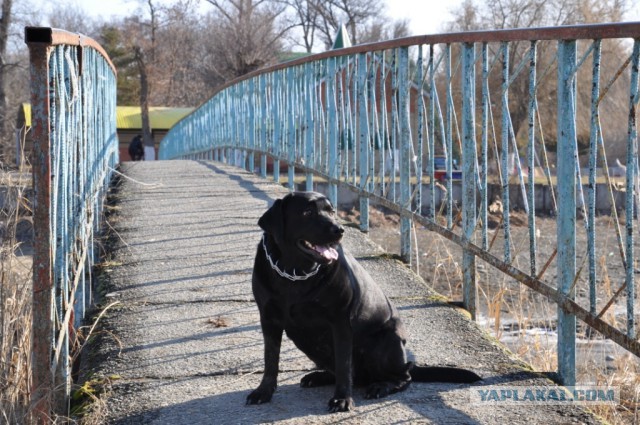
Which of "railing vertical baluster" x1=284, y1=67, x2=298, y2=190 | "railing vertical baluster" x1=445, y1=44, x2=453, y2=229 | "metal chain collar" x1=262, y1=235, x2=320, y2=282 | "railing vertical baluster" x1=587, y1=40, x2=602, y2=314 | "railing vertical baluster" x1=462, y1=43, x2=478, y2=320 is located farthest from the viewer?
"railing vertical baluster" x1=284, y1=67, x2=298, y2=190

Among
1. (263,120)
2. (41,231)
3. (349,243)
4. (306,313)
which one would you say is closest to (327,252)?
(306,313)

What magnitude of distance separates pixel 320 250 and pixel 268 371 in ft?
1.71

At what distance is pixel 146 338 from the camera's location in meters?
4.23

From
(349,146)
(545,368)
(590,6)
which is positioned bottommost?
(545,368)

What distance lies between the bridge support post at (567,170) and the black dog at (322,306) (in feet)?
2.27

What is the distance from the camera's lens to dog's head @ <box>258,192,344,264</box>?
3.36 meters

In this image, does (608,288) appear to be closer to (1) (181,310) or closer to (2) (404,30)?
(1) (181,310)

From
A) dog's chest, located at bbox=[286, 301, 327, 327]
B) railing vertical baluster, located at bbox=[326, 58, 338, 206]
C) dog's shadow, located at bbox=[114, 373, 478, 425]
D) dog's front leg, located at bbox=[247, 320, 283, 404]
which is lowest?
dog's shadow, located at bbox=[114, 373, 478, 425]

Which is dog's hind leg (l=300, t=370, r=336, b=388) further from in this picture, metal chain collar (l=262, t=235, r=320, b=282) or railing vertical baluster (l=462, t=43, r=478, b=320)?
railing vertical baluster (l=462, t=43, r=478, b=320)

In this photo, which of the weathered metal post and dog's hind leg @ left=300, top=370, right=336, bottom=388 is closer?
the weathered metal post

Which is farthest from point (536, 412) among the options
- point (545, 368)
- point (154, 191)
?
point (154, 191)

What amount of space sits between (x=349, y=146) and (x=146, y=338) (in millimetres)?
3529

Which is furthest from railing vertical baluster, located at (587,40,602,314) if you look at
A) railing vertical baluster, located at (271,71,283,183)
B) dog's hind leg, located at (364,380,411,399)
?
railing vertical baluster, located at (271,71,283,183)

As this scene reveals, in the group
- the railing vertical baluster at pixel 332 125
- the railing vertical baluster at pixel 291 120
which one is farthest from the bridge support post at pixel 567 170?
the railing vertical baluster at pixel 291 120
